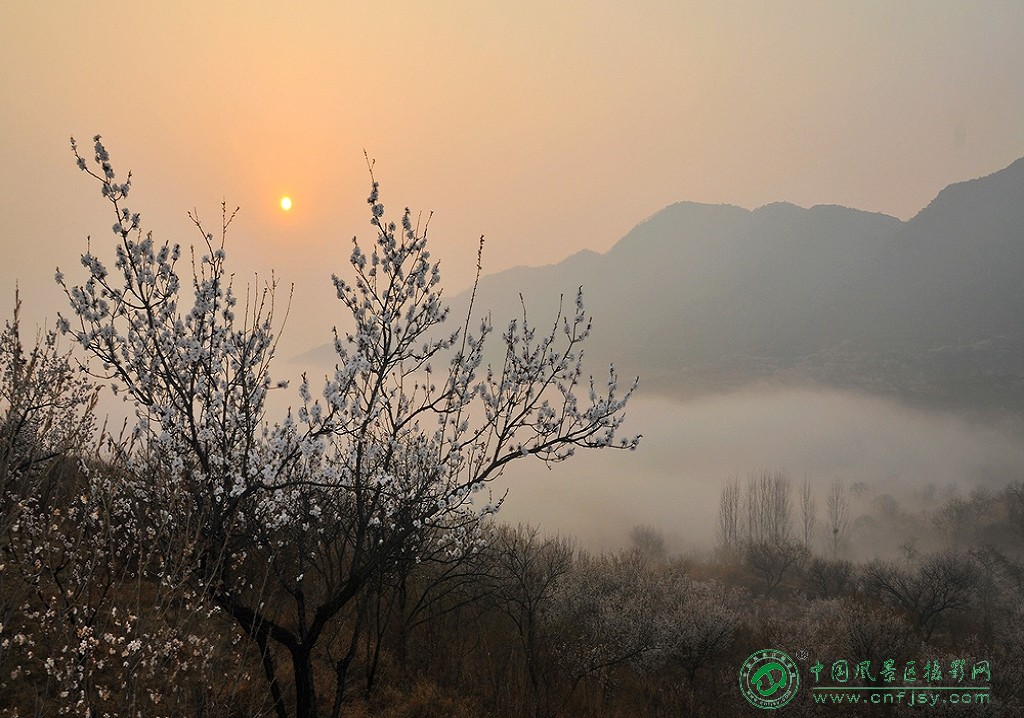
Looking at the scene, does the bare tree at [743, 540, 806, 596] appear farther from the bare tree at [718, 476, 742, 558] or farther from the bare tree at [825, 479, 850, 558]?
the bare tree at [718, 476, 742, 558]

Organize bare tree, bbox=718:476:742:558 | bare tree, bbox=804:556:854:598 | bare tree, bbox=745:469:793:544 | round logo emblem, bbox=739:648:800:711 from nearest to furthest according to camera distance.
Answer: round logo emblem, bbox=739:648:800:711, bare tree, bbox=804:556:854:598, bare tree, bbox=745:469:793:544, bare tree, bbox=718:476:742:558

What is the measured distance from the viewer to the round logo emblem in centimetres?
2548

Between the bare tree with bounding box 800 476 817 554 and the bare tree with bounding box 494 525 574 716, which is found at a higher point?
the bare tree with bounding box 800 476 817 554

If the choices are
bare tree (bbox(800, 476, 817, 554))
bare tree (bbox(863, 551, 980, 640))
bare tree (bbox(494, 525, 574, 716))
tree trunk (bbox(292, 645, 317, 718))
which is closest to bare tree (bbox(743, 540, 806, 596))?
bare tree (bbox(863, 551, 980, 640))

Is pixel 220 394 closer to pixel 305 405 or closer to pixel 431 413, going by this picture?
pixel 305 405

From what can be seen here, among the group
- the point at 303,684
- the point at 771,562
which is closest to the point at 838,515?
the point at 771,562

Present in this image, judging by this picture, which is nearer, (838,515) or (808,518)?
(838,515)

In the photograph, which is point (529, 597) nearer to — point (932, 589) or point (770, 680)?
point (770, 680)

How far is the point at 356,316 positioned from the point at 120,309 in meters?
2.92

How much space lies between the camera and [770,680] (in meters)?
27.1

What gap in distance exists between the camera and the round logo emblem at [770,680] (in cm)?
2548

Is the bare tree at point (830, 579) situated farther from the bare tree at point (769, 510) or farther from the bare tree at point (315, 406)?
the bare tree at point (769, 510)

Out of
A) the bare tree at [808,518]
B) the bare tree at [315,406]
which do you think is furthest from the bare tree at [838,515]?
the bare tree at [315,406]

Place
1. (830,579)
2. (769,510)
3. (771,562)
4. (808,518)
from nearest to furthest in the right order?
(830,579) < (771,562) < (769,510) < (808,518)
